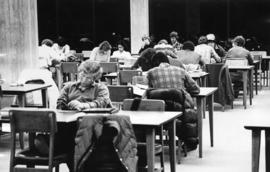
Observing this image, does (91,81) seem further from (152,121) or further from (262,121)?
(262,121)

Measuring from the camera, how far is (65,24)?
22.0m

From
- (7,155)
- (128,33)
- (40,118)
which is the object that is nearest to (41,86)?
(7,155)

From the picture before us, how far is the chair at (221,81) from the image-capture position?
11164 millimetres

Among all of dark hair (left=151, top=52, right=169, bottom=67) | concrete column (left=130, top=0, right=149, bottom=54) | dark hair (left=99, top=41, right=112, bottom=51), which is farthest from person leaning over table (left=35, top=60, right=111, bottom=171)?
concrete column (left=130, top=0, right=149, bottom=54)

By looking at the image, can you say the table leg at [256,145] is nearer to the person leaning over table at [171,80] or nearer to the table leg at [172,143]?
the table leg at [172,143]

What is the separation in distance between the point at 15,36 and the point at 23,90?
93.1 inches

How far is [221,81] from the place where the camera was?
36.8 ft

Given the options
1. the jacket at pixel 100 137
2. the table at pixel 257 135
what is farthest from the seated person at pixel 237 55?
the jacket at pixel 100 137

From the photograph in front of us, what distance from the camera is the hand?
20.0 ft

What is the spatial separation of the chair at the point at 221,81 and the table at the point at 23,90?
355 cm

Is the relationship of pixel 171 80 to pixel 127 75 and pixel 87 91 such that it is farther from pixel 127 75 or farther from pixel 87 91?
pixel 127 75

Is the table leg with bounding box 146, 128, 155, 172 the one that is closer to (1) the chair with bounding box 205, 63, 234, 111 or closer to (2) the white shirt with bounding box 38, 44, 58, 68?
(1) the chair with bounding box 205, 63, 234, 111

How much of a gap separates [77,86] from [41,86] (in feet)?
7.44

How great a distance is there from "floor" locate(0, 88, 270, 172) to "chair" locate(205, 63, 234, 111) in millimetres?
257
